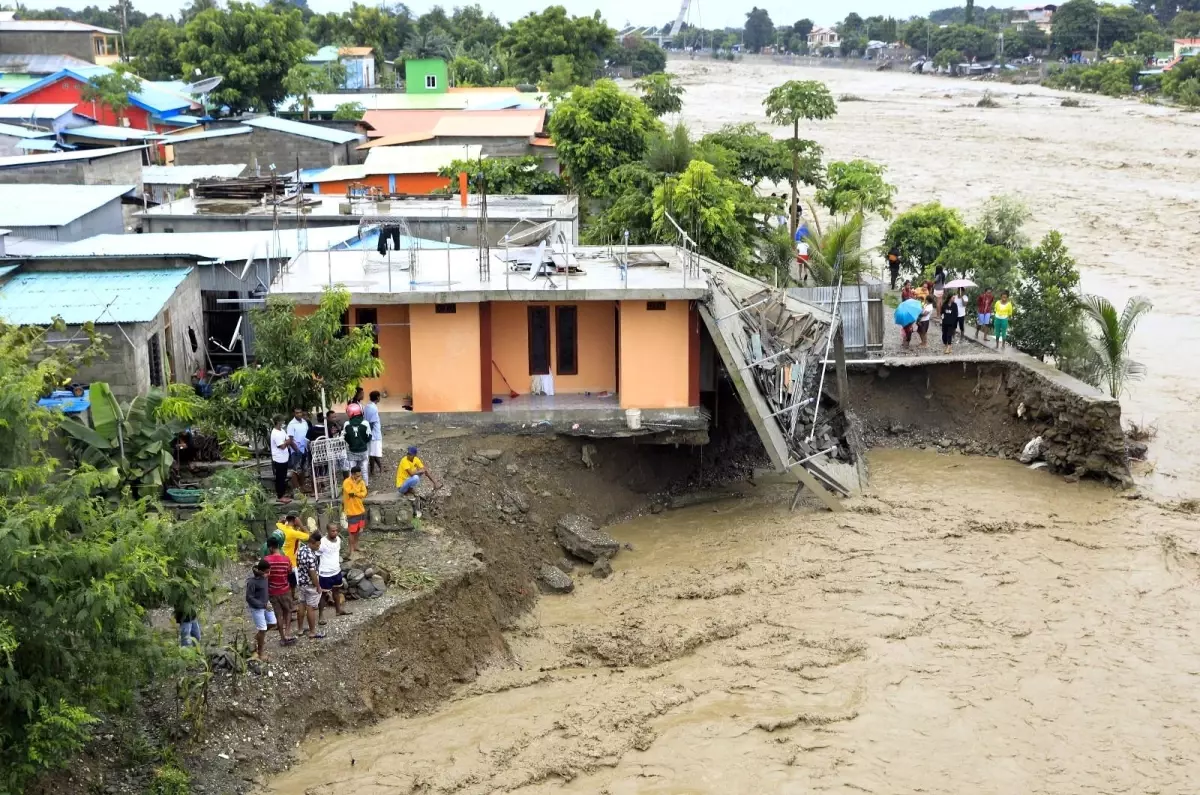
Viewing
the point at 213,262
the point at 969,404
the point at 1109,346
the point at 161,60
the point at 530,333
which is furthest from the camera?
the point at 161,60

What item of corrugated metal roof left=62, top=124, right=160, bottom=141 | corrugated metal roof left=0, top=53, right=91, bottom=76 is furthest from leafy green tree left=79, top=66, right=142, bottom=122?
corrugated metal roof left=0, top=53, right=91, bottom=76

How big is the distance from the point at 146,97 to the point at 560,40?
20451 millimetres

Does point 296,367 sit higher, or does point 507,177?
point 507,177

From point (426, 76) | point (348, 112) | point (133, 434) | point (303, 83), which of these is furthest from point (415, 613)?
point (426, 76)

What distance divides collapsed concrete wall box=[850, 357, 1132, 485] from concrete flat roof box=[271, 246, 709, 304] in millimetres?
4115

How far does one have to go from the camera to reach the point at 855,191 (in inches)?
1120

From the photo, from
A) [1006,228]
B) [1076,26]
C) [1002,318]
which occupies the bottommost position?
[1002,318]

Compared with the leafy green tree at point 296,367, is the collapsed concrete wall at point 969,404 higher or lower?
lower

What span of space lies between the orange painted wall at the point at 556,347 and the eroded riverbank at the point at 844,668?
240cm

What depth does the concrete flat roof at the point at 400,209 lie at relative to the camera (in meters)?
24.6

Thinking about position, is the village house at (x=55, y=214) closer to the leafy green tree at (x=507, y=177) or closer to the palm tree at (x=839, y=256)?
the leafy green tree at (x=507, y=177)

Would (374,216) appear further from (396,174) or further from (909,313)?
(909,313)

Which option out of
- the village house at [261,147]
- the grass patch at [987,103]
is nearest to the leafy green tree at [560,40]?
the village house at [261,147]

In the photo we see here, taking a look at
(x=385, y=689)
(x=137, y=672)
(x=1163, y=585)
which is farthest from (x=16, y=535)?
(x=1163, y=585)
